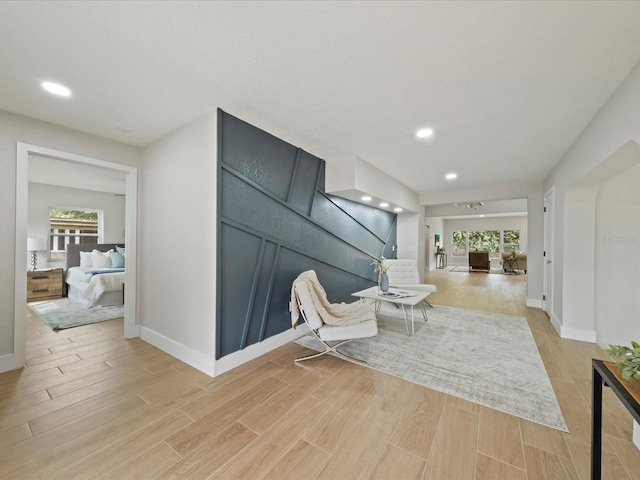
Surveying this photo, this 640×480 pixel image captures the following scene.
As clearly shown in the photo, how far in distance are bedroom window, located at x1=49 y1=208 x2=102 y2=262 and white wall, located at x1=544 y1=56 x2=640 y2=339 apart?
9170mm

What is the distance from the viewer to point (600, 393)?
1216 millimetres

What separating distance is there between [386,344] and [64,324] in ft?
15.4

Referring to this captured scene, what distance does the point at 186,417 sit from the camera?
1.90m

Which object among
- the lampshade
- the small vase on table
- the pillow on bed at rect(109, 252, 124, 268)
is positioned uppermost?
the lampshade

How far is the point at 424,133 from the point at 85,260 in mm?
7169

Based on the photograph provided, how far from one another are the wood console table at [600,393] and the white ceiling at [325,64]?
1.83m

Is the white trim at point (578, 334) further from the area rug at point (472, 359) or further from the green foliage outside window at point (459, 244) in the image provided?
the green foliage outside window at point (459, 244)

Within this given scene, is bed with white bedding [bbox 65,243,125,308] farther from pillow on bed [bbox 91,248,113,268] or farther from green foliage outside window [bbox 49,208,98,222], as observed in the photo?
green foliage outside window [bbox 49,208,98,222]

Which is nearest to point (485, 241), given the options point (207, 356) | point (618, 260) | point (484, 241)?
point (484, 241)

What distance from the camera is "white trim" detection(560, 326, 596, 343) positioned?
3.27 m

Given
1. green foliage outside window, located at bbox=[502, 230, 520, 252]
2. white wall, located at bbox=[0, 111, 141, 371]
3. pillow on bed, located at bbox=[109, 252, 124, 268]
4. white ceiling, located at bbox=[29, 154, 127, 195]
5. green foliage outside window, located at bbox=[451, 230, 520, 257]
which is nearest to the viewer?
white wall, located at bbox=[0, 111, 141, 371]

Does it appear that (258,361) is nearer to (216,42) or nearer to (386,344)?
(386,344)

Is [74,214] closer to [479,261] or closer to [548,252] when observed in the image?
[548,252]

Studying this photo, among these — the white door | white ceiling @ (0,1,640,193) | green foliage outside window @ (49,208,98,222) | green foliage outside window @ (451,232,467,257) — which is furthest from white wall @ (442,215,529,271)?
green foliage outside window @ (49,208,98,222)
